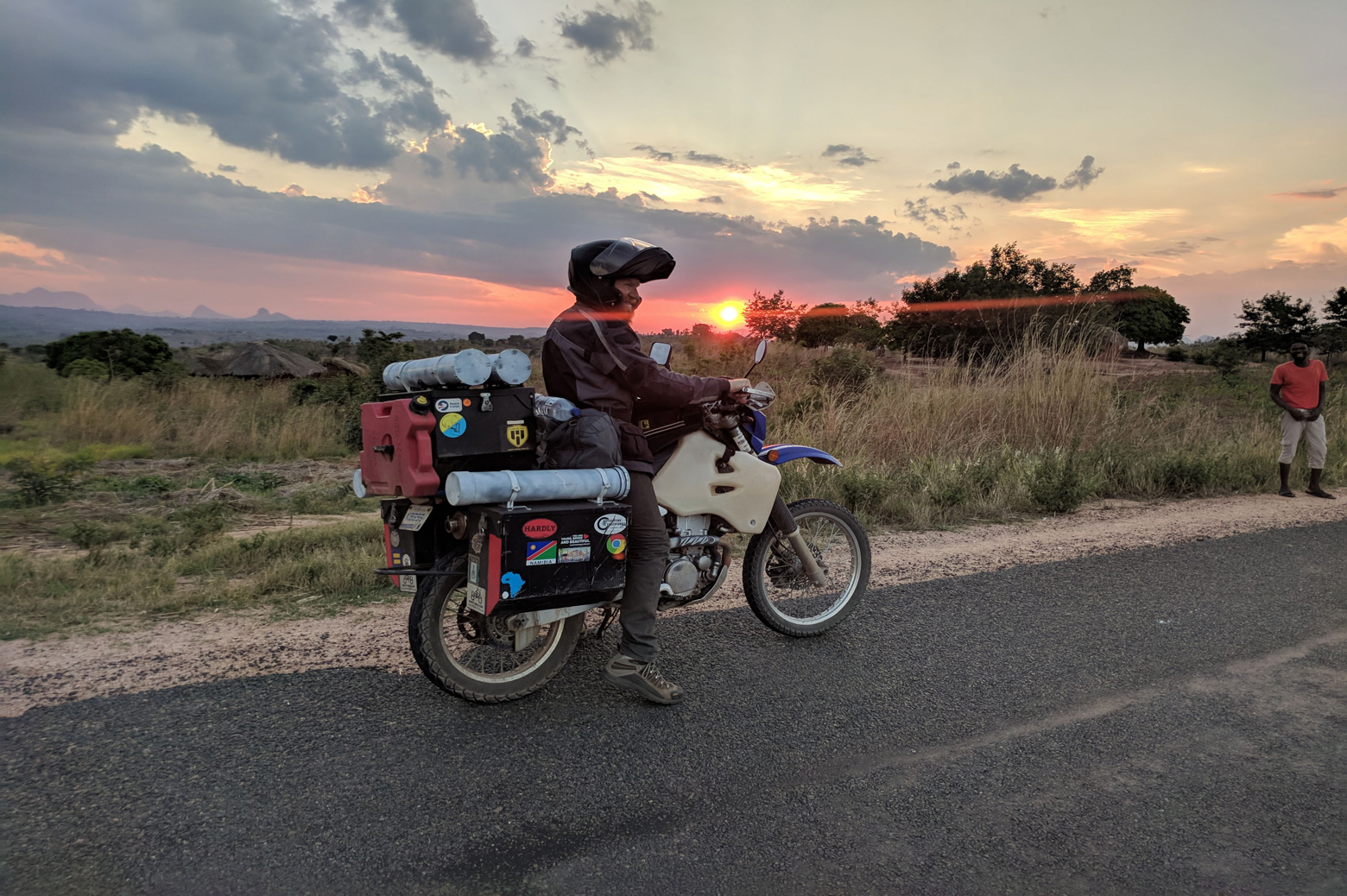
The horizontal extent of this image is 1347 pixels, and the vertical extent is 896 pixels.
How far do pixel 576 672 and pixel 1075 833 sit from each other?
2.31 meters

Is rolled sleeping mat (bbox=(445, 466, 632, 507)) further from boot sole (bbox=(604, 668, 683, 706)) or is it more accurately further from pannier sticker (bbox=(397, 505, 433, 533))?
boot sole (bbox=(604, 668, 683, 706))

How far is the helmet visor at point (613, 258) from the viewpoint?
3.90m

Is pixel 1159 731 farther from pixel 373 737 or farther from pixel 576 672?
pixel 373 737

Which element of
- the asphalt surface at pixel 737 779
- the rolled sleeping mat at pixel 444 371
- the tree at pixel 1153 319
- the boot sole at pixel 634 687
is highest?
the tree at pixel 1153 319

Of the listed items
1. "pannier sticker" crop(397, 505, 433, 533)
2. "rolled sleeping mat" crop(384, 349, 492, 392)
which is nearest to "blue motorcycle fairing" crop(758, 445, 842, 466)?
"rolled sleeping mat" crop(384, 349, 492, 392)

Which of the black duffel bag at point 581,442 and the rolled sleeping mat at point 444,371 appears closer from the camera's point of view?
the rolled sleeping mat at point 444,371

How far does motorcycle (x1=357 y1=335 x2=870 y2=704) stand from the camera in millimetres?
3562

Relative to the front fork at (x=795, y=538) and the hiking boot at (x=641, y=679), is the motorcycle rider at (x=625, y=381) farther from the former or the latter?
the front fork at (x=795, y=538)

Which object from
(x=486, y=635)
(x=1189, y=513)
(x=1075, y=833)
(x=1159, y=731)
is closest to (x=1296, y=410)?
(x=1189, y=513)

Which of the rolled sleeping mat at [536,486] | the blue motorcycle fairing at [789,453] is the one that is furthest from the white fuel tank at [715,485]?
the rolled sleeping mat at [536,486]

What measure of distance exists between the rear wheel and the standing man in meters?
10.3

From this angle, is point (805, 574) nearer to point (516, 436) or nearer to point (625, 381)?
point (625, 381)

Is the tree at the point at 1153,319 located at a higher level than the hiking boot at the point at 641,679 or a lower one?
higher

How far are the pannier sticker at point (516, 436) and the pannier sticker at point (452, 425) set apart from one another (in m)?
0.20
